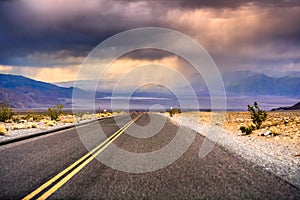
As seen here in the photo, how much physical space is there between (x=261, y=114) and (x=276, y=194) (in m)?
17.9

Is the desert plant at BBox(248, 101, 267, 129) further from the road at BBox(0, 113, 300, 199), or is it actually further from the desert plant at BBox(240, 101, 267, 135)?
the road at BBox(0, 113, 300, 199)

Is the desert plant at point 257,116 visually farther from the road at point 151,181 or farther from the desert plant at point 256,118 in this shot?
the road at point 151,181

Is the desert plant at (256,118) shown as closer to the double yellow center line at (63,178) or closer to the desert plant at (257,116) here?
the desert plant at (257,116)

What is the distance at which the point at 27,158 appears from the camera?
9523mm

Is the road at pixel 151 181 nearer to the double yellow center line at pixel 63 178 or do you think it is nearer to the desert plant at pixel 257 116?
the double yellow center line at pixel 63 178

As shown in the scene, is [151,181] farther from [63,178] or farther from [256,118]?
Result: [256,118]

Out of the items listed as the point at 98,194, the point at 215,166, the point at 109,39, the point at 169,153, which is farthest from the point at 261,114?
the point at 98,194

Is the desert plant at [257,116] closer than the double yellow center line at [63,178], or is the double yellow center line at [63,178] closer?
the double yellow center line at [63,178]

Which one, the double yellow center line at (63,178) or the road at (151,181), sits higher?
the double yellow center line at (63,178)

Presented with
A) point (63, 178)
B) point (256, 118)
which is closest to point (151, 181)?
point (63, 178)

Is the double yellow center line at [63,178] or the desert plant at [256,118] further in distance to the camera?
the desert plant at [256,118]

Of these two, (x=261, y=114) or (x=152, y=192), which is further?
(x=261, y=114)

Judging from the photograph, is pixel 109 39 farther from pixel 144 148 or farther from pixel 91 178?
pixel 91 178

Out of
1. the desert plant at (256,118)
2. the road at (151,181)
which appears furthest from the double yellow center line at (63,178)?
the desert plant at (256,118)
